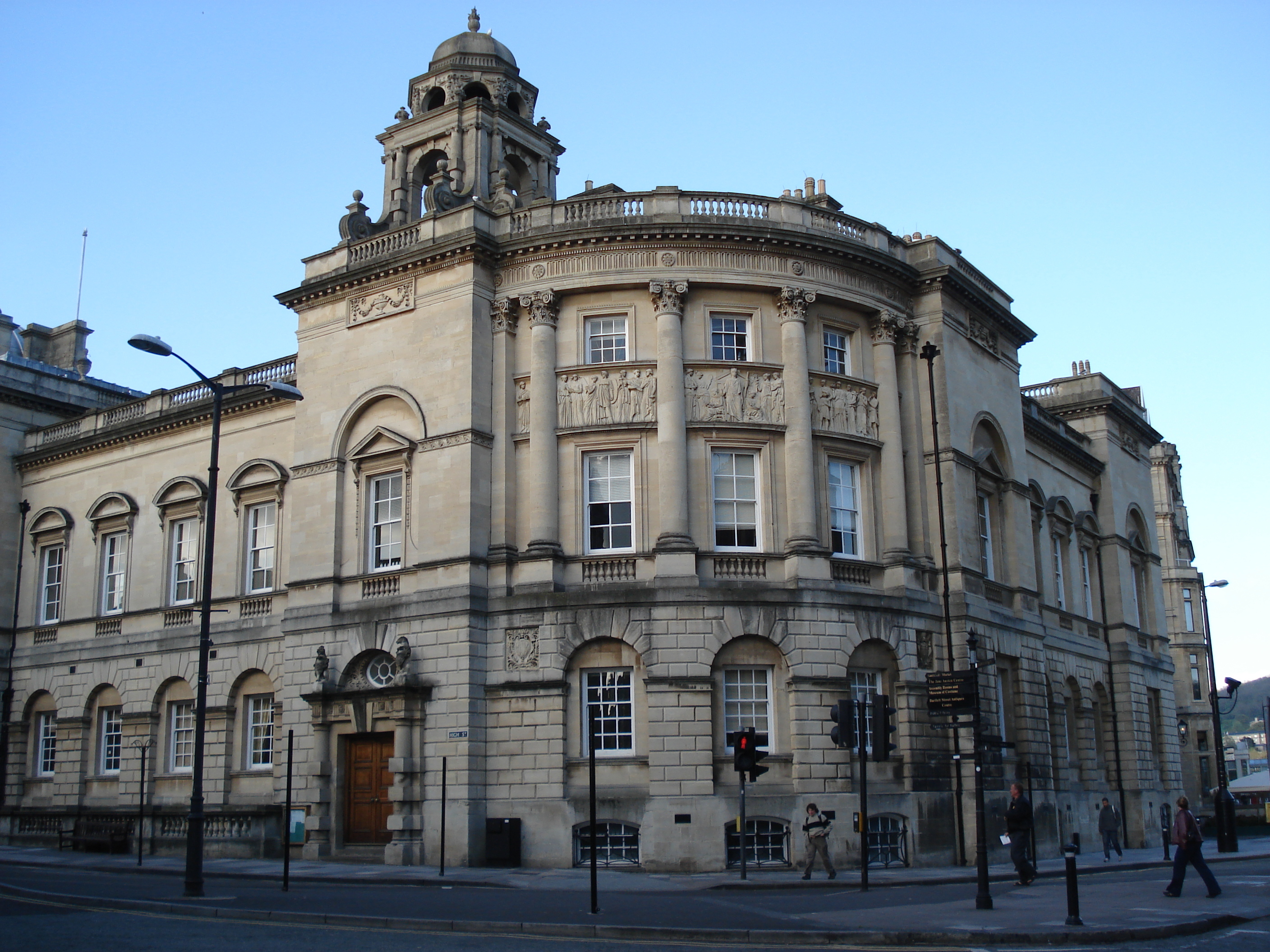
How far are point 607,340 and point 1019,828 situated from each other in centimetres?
1511

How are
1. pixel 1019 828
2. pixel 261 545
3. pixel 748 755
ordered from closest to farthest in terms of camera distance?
pixel 748 755, pixel 1019 828, pixel 261 545

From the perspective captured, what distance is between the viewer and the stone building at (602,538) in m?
29.3

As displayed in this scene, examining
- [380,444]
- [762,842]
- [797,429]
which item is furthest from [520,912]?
[380,444]

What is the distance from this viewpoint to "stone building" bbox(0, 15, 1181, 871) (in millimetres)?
29328

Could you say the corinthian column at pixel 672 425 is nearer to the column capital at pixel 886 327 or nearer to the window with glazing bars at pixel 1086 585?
the column capital at pixel 886 327

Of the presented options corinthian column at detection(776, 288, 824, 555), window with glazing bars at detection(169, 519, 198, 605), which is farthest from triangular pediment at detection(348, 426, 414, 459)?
corinthian column at detection(776, 288, 824, 555)

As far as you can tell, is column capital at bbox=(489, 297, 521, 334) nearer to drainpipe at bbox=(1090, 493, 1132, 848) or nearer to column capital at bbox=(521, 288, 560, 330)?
column capital at bbox=(521, 288, 560, 330)

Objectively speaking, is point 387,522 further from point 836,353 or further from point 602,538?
point 836,353

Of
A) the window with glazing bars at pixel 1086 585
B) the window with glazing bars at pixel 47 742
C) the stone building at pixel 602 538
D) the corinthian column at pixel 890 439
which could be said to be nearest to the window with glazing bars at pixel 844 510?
the stone building at pixel 602 538

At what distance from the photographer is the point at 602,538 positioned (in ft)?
102

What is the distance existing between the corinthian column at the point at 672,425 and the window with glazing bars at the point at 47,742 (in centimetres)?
2409

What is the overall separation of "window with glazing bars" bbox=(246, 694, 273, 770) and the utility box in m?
9.65

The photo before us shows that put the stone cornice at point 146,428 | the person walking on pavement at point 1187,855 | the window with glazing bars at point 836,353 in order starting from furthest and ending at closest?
the stone cornice at point 146,428 < the window with glazing bars at point 836,353 < the person walking on pavement at point 1187,855

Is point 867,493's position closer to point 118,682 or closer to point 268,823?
point 268,823
